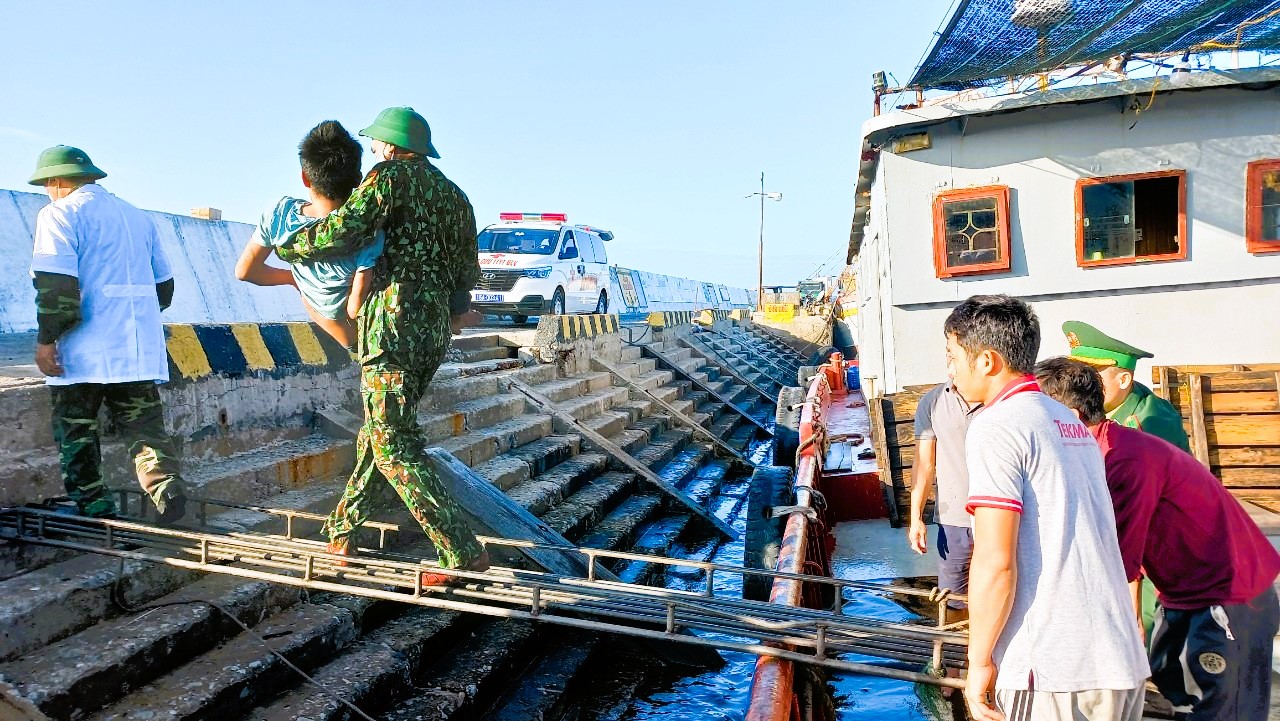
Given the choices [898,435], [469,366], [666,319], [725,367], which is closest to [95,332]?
[469,366]

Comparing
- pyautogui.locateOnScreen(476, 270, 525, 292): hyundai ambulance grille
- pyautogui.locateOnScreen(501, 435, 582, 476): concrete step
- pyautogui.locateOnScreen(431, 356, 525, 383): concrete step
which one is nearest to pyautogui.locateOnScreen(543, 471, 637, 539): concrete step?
pyautogui.locateOnScreen(501, 435, 582, 476): concrete step

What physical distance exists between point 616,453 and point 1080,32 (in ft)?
18.4

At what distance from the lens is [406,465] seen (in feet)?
10.7

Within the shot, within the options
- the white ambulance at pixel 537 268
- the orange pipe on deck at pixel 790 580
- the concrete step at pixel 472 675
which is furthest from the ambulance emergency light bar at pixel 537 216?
the concrete step at pixel 472 675

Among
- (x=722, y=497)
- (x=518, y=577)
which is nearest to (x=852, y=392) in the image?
(x=722, y=497)

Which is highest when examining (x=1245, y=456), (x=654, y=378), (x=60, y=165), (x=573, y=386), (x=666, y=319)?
(x=60, y=165)

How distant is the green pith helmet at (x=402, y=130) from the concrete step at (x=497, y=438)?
2.66 meters

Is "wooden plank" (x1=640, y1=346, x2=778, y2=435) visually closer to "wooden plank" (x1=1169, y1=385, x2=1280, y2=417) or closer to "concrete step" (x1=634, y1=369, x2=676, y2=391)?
"concrete step" (x1=634, y1=369, x2=676, y2=391)

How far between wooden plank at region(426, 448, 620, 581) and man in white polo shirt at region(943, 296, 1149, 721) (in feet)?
7.82

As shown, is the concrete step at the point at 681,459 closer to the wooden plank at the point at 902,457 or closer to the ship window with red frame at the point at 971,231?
the wooden plank at the point at 902,457

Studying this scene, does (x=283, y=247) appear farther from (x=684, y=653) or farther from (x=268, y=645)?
(x=684, y=653)

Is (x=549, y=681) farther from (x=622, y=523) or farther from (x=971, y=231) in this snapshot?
(x=971, y=231)

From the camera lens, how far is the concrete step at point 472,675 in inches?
125

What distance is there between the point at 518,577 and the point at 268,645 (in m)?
→ 1.01
